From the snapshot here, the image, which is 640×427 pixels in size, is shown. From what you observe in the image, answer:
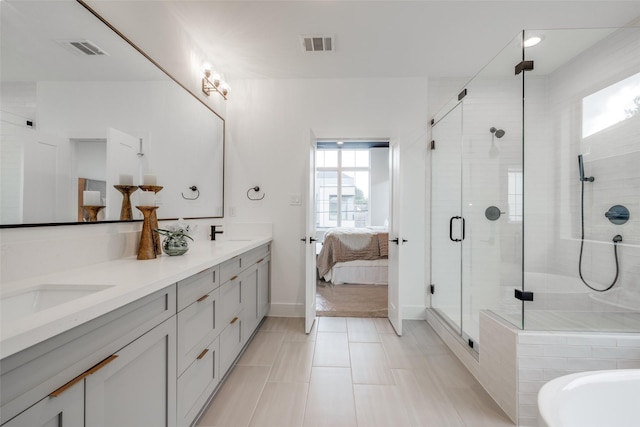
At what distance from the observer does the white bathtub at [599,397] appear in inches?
37.0

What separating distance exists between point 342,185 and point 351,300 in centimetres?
421

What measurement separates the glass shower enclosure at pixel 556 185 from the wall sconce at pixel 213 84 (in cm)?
237

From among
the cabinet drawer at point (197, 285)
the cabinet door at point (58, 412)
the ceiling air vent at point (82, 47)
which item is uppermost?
the ceiling air vent at point (82, 47)

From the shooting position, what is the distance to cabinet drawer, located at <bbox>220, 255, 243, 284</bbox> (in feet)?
5.79

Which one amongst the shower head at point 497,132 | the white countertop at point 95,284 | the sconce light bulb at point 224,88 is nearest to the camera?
the white countertop at point 95,284

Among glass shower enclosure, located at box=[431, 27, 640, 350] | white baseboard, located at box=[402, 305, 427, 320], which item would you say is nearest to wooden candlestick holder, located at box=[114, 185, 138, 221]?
glass shower enclosure, located at box=[431, 27, 640, 350]

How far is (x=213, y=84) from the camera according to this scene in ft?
8.81

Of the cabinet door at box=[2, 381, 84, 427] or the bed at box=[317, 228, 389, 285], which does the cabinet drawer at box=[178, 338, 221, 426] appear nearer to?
the cabinet door at box=[2, 381, 84, 427]

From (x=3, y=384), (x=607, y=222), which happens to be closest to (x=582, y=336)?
(x=607, y=222)


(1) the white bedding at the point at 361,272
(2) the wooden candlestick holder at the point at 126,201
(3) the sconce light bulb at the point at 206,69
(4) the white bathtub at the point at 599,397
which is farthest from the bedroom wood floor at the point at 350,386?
(3) the sconce light bulb at the point at 206,69

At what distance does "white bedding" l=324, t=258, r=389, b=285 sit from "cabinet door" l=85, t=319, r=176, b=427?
3.18 meters

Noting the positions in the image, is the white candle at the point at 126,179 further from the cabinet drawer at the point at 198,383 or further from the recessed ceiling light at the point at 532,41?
the recessed ceiling light at the point at 532,41

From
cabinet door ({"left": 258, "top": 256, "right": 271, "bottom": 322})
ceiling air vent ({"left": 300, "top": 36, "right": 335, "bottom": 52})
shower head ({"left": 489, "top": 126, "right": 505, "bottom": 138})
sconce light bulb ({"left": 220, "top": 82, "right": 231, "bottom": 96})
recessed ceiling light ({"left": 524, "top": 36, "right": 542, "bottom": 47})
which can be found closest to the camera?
recessed ceiling light ({"left": 524, "top": 36, "right": 542, "bottom": 47})

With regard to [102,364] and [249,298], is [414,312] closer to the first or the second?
[249,298]
